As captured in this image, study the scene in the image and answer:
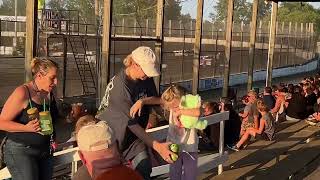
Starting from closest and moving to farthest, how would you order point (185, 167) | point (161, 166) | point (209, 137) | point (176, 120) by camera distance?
point (176, 120) < point (185, 167) < point (161, 166) < point (209, 137)

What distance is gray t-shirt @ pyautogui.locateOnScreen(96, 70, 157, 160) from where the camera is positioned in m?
3.99

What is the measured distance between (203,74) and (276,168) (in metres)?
21.3

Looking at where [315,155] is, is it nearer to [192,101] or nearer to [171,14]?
[192,101]

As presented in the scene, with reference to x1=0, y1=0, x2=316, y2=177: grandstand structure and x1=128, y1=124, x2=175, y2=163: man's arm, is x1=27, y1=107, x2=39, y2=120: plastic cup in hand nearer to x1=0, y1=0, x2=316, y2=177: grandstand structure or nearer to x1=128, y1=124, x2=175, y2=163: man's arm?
x1=0, y1=0, x2=316, y2=177: grandstand structure

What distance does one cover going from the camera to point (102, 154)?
288 cm

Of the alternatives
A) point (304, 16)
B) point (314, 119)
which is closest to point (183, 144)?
point (314, 119)

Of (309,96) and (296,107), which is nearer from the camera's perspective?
(296,107)

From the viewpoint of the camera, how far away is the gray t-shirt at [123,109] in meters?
3.99

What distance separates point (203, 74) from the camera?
28.6 meters

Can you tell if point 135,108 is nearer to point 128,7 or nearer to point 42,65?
point 42,65

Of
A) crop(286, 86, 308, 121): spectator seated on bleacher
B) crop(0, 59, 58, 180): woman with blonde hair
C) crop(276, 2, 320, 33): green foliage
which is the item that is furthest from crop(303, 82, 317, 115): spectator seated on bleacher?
crop(276, 2, 320, 33): green foliage

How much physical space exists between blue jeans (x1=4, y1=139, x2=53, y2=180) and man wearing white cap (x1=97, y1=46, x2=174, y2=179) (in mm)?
537

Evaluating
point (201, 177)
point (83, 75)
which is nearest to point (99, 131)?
point (201, 177)

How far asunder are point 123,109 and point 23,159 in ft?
2.62
